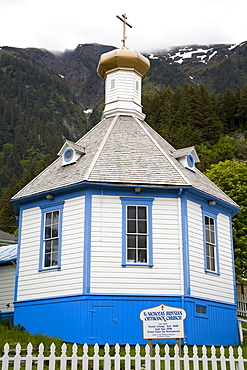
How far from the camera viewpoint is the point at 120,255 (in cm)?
1580

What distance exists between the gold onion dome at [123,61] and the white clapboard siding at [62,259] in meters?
7.87

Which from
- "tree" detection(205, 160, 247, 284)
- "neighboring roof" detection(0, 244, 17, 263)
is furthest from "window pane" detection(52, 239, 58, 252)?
"tree" detection(205, 160, 247, 284)

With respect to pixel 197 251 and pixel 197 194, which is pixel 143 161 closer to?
pixel 197 194

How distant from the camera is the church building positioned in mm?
15398

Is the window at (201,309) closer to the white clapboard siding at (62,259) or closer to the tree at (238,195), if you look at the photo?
the white clapboard siding at (62,259)

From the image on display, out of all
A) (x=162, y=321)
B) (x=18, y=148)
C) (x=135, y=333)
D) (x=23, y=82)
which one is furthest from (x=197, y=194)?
(x=23, y=82)

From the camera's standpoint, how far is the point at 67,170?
1770 centimetres

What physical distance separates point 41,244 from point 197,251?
5.13 metres

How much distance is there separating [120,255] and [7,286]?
21.7 ft

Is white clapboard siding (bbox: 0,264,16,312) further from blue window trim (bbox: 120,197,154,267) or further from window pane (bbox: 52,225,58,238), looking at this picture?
blue window trim (bbox: 120,197,154,267)

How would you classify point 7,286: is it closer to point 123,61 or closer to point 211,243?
point 211,243

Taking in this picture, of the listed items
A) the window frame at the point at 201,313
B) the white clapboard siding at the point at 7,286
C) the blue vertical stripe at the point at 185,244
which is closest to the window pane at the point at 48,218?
the white clapboard siding at the point at 7,286

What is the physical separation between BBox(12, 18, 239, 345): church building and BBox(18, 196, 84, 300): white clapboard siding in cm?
3

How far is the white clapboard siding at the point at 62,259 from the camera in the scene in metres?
15.8
